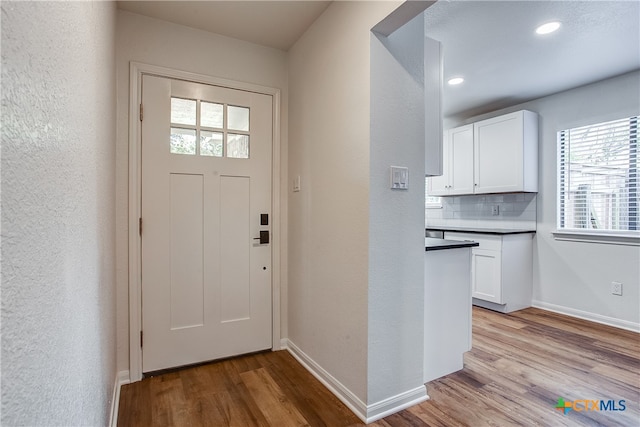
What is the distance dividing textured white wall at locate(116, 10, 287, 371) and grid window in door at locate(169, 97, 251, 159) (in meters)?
0.25

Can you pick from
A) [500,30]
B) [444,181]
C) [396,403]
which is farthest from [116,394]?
[444,181]

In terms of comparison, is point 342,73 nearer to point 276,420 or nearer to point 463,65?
point 463,65

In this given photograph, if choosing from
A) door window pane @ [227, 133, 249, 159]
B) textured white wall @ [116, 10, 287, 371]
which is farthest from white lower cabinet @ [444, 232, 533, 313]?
door window pane @ [227, 133, 249, 159]

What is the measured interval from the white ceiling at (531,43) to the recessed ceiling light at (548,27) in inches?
1.4

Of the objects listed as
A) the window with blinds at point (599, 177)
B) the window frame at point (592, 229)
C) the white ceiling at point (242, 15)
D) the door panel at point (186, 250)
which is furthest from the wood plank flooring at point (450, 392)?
the white ceiling at point (242, 15)

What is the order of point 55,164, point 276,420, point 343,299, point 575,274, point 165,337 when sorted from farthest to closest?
point 575,274
point 165,337
point 343,299
point 276,420
point 55,164

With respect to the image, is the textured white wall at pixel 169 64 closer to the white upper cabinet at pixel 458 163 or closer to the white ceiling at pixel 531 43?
the white ceiling at pixel 531 43

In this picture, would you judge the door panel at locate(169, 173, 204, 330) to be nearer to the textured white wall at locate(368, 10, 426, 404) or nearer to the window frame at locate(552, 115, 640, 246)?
the textured white wall at locate(368, 10, 426, 404)

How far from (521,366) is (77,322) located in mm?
2728

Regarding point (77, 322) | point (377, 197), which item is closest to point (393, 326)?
point (377, 197)

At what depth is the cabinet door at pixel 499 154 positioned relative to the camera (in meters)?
3.65

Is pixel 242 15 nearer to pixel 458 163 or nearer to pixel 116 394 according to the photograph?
pixel 116 394

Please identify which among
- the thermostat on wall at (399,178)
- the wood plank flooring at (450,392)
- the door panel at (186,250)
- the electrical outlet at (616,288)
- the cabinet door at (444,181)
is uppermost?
the cabinet door at (444,181)

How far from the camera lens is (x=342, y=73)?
76.8 inches
